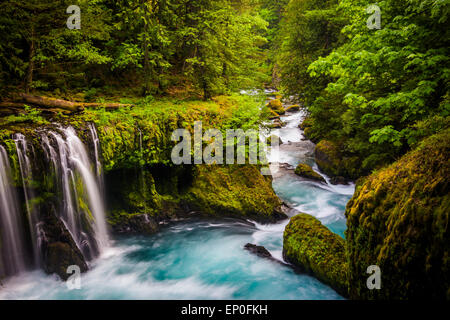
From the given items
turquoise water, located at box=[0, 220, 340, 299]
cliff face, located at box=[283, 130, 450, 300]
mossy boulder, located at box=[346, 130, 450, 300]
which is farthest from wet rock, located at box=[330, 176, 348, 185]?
mossy boulder, located at box=[346, 130, 450, 300]

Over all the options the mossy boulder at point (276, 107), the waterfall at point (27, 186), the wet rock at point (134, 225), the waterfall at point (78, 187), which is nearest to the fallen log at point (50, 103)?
the waterfall at point (78, 187)

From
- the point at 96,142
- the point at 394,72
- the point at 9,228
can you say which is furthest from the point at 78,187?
the point at 394,72

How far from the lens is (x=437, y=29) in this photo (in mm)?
5523

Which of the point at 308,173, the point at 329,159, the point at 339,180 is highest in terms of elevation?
the point at 329,159

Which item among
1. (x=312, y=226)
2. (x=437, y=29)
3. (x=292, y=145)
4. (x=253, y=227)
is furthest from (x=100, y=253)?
(x=292, y=145)

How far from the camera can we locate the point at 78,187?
6.90 meters

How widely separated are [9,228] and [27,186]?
113cm

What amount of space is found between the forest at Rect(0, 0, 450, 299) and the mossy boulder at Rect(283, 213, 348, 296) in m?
0.04

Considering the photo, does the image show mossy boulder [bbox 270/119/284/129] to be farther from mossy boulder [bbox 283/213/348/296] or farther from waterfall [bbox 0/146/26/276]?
waterfall [bbox 0/146/26/276]

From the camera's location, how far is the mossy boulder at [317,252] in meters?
5.59

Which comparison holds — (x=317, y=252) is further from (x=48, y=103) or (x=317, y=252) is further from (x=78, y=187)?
(x=48, y=103)

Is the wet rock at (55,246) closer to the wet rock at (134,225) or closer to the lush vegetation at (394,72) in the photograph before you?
the wet rock at (134,225)

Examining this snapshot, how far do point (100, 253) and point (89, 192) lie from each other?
195 centimetres
